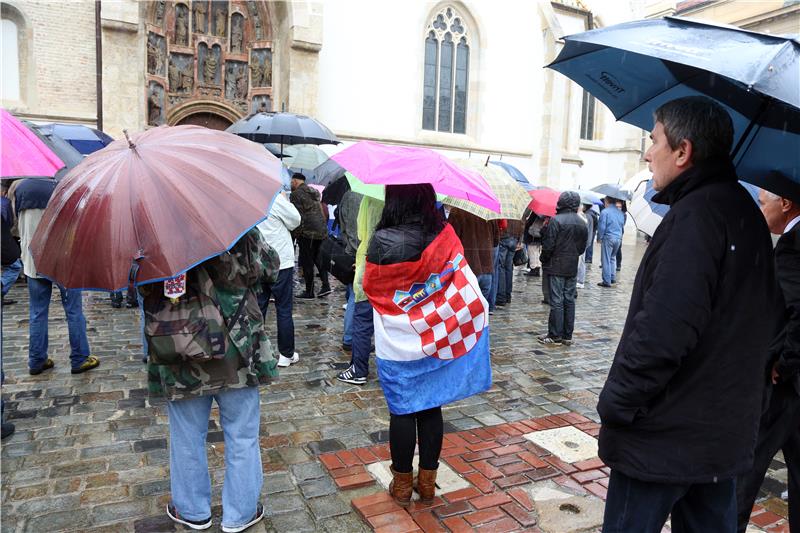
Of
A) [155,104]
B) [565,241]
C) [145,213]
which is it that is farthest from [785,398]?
[155,104]

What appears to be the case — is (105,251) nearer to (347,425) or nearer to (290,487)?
(290,487)

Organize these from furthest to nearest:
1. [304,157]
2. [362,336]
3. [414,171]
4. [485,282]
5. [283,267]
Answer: [304,157] → [485,282] → [283,267] → [362,336] → [414,171]

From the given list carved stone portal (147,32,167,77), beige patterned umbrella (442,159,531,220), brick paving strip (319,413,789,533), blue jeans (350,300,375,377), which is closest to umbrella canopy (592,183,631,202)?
beige patterned umbrella (442,159,531,220)

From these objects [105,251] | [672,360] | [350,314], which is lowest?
[350,314]

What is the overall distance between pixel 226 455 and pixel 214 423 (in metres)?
1.65

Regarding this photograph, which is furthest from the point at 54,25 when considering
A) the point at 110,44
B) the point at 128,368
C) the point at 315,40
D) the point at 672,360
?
the point at 672,360

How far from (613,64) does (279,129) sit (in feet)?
21.7

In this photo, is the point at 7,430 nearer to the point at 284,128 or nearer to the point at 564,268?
the point at 284,128

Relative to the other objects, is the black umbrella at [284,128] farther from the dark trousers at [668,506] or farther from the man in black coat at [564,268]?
the dark trousers at [668,506]

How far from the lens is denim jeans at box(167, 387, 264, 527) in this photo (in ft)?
9.80

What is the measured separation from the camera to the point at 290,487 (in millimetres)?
3621

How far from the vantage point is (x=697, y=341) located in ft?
6.38

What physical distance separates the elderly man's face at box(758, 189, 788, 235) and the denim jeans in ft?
9.44

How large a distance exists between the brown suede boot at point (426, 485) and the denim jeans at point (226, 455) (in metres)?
0.91
